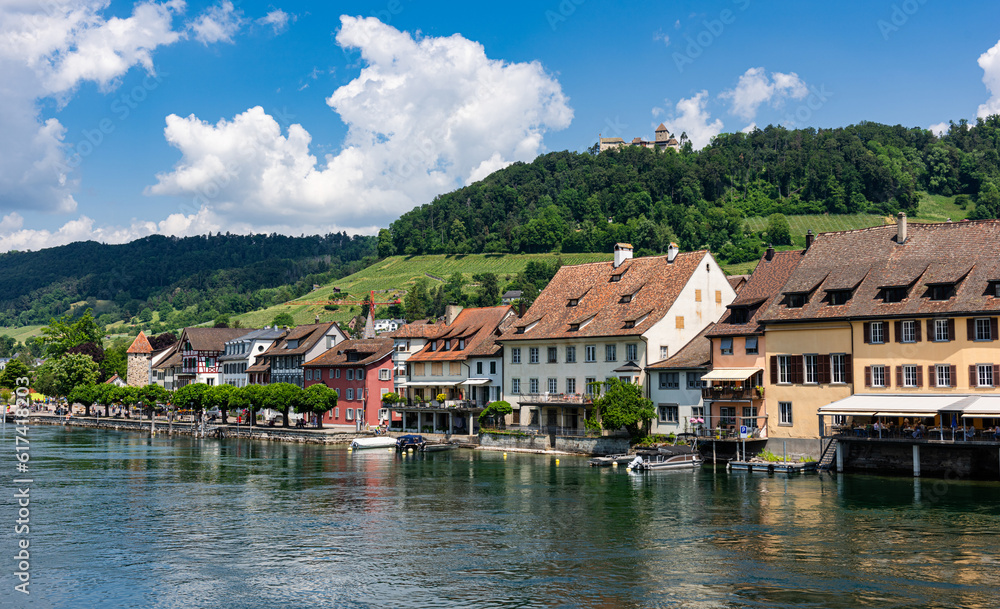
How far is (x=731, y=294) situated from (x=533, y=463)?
87.1 feet

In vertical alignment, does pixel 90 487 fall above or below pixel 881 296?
below

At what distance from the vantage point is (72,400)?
15512cm

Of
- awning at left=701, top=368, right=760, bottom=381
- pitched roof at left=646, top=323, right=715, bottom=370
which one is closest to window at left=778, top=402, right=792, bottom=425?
awning at left=701, top=368, right=760, bottom=381

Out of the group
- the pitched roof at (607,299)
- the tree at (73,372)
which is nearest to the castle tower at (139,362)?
the tree at (73,372)

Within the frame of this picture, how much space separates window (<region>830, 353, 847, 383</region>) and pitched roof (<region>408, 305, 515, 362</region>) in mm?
38625

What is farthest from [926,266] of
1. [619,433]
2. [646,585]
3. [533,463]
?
[646,585]

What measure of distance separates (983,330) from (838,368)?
999 centimetres

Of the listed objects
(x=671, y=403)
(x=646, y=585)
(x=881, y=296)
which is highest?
(x=881, y=296)

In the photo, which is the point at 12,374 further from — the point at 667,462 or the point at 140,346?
the point at 667,462

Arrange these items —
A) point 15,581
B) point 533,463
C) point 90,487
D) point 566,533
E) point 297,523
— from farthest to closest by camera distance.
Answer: point 533,463 → point 90,487 → point 297,523 → point 566,533 → point 15,581

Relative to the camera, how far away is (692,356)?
76.8 meters

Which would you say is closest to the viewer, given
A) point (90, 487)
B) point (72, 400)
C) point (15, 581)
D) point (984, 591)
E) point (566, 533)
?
point (984, 591)

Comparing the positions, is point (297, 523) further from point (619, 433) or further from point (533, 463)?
point (619, 433)

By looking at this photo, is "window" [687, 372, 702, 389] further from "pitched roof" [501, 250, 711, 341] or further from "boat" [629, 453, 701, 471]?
"boat" [629, 453, 701, 471]
